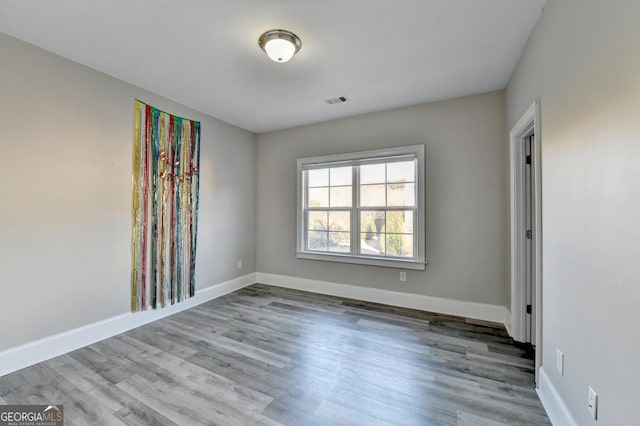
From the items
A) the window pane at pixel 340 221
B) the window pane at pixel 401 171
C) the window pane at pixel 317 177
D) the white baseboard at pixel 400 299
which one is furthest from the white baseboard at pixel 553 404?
the window pane at pixel 317 177

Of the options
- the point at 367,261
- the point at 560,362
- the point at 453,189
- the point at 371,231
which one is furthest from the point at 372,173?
the point at 560,362

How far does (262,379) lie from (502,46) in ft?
11.0

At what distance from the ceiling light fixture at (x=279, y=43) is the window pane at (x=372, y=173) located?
200 centimetres

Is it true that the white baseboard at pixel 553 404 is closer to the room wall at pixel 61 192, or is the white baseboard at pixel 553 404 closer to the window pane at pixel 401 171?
the window pane at pixel 401 171

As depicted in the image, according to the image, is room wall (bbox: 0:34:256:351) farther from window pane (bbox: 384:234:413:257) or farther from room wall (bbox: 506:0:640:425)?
room wall (bbox: 506:0:640:425)

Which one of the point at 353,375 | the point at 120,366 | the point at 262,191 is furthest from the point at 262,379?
the point at 262,191

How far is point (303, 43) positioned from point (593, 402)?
112 inches

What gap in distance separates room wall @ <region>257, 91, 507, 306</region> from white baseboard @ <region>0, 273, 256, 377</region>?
2.27m

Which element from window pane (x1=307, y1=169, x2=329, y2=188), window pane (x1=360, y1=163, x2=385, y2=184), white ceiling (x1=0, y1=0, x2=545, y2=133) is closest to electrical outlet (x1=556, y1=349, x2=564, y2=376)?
white ceiling (x1=0, y1=0, x2=545, y2=133)

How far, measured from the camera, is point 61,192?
2.40m

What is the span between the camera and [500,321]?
3.00 meters

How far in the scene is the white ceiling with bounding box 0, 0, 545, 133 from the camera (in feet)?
5.98

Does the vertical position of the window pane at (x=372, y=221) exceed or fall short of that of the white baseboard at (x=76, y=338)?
it exceeds it

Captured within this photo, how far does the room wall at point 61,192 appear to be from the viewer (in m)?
2.12
